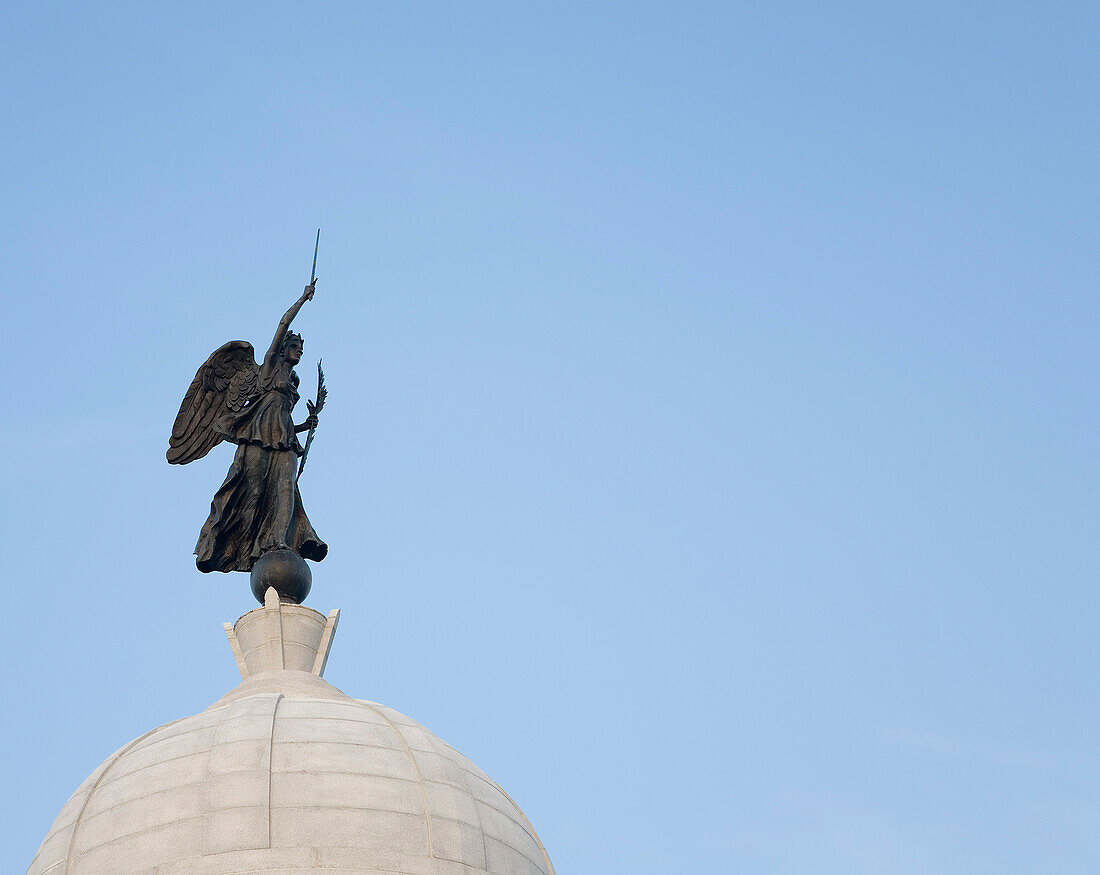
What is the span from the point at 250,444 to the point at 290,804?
28.1ft

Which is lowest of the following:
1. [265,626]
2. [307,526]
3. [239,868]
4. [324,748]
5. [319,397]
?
[239,868]

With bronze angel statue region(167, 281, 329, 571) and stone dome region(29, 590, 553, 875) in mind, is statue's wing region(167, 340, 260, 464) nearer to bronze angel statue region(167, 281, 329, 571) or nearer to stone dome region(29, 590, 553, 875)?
bronze angel statue region(167, 281, 329, 571)

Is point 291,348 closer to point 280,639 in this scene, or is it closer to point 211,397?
point 211,397

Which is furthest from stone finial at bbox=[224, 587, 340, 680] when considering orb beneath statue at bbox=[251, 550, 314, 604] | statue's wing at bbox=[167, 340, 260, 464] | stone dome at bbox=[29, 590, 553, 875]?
statue's wing at bbox=[167, 340, 260, 464]

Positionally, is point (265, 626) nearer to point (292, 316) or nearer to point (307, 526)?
point (307, 526)

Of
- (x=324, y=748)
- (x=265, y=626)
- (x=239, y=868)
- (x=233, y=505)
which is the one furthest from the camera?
(x=233, y=505)

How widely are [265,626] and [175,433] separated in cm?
454

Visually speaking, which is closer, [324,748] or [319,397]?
[324,748]

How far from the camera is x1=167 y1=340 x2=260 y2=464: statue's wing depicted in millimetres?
29578

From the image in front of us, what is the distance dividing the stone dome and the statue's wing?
6325 mm

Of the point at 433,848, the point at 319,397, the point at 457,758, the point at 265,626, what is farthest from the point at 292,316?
the point at 433,848

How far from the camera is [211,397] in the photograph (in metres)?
29.7

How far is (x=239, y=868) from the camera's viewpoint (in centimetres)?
2094

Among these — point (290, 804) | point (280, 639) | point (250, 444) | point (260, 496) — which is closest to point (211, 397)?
point (250, 444)
